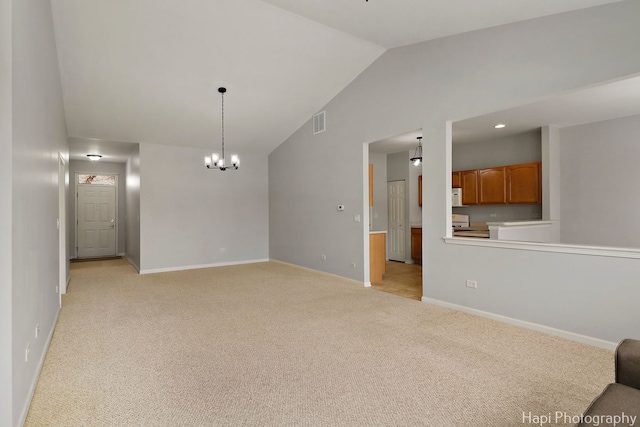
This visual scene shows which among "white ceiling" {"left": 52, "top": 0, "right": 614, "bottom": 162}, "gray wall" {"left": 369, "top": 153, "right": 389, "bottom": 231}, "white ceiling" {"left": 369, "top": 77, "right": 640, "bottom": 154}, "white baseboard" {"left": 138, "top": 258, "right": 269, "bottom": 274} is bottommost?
"white baseboard" {"left": 138, "top": 258, "right": 269, "bottom": 274}

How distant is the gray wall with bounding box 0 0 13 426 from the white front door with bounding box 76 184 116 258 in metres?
9.11

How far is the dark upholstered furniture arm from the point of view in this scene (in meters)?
1.53

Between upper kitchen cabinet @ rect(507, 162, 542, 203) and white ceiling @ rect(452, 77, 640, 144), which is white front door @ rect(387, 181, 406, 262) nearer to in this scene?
white ceiling @ rect(452, 77, 640, 144)

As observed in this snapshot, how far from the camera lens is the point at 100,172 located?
31.7 ft

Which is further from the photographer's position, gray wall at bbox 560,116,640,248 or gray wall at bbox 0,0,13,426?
gray wall at bbox 560,116,640,248

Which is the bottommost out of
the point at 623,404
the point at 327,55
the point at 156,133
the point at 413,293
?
the point at 413,293

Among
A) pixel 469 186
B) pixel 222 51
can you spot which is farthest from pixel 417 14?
pixel 469 186

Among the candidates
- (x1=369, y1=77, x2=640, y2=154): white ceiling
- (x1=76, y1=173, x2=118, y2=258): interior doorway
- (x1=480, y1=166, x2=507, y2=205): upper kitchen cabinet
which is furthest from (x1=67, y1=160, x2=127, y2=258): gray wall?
(x1=480, y1=166, x2=507, y2=205): upper kitchen cabinet

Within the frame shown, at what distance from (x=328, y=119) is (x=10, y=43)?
4.98 m

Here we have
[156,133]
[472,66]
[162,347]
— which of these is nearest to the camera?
[162,347]

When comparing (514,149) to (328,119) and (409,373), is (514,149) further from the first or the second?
(409,373)

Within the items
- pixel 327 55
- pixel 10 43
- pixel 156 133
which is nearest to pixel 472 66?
pixel 327 55

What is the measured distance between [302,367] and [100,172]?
9683 millimetres

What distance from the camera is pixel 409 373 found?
2.59 m
